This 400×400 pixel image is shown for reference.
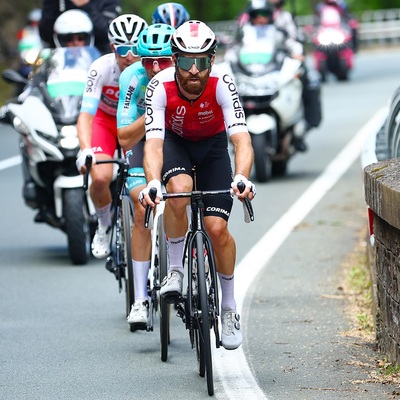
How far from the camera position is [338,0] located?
37188 millimetres

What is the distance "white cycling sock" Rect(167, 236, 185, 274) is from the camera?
8352 millimetres

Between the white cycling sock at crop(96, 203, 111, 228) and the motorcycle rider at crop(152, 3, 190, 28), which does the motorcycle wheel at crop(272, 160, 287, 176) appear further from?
the white cycling sock at crop(96, 203, 111, 228)

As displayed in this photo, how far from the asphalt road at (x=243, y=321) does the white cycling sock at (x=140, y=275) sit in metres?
0.33

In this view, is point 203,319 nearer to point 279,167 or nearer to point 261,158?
point 261,158

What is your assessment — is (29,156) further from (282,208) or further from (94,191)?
(282,208)

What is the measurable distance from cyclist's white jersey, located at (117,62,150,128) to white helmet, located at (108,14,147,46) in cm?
55

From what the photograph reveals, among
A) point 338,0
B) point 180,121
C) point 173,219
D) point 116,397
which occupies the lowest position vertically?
point 338,0

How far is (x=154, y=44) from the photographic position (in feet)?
29.2

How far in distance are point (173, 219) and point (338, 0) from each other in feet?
97.3

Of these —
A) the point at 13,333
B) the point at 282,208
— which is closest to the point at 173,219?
the point at 13,333

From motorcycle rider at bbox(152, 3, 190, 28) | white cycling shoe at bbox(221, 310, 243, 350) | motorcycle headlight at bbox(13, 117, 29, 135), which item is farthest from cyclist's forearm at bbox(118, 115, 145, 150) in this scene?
motorcycle headlight at bbox(13, 117, 29, 135)

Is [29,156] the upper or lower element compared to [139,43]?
→ lower

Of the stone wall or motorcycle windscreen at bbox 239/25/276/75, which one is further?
motorcycle windscreen at bbox 239/25/276/75

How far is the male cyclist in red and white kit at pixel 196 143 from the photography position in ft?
26.2
